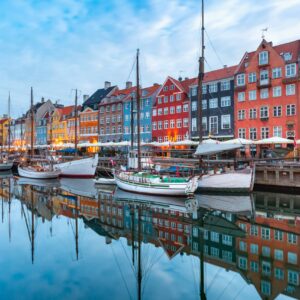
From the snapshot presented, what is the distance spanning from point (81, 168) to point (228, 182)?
21.8 metres

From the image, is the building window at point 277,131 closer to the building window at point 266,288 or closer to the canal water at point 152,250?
the canal water at point 152,250

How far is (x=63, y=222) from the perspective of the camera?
18562mm

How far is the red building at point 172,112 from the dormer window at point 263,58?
13.5 m

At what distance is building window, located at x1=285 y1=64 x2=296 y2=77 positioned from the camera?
40734mm

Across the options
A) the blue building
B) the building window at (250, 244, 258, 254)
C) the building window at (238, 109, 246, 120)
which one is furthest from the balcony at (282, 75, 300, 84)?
Answer: the building window at (250, 244, 258, 254)

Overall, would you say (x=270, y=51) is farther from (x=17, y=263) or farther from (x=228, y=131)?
(x=17, y=263)

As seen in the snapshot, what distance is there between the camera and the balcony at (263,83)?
1684 inches

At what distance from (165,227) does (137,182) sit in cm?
1073

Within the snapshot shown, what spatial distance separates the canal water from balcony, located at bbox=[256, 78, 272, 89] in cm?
2331

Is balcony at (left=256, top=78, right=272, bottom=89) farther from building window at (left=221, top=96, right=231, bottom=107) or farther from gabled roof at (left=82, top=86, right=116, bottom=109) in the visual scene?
gabled roof at (left=82, top=86, right=116, bottom=109)

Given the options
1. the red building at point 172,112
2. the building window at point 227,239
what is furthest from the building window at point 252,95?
the building window at point 227,239

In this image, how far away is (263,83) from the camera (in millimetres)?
43219

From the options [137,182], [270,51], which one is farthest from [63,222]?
[270,51]

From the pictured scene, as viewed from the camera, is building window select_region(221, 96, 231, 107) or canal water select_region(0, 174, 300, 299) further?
building window select_region(221, 96, 231, 107)
